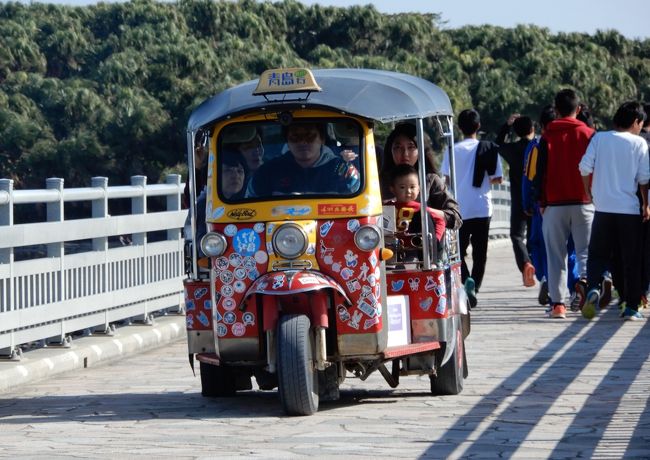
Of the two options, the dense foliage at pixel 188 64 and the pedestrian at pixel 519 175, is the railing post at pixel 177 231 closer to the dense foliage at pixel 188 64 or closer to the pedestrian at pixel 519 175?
the pedestrian at pixel 519 175

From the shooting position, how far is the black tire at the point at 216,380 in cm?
1039

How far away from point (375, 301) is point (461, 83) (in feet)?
305

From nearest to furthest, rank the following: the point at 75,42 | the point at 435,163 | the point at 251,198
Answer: the point at 251,198, the point at 435,163, the point at 75,42

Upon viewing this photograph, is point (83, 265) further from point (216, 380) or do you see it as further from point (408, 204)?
point (408, 204)

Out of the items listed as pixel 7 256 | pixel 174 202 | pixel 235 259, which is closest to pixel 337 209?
pixel 235 259

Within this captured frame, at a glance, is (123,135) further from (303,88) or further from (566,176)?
(303,88)

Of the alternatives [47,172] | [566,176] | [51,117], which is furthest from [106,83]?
[566,176]

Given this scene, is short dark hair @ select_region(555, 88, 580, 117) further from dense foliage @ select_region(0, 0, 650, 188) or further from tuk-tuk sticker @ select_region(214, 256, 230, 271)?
dense foliage @ select_region(0, 0, 650, 188)

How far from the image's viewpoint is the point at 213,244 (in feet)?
31.7

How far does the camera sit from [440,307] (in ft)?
32.6

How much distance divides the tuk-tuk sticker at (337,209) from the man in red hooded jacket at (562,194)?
6.01 m

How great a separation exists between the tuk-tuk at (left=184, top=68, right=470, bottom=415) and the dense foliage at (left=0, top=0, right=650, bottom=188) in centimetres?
6785

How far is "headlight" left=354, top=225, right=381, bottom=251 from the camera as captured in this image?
9.51 meters

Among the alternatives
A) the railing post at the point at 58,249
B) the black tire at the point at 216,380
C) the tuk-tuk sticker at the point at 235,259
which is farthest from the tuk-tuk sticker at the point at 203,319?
the railing post at the point at 58,249
